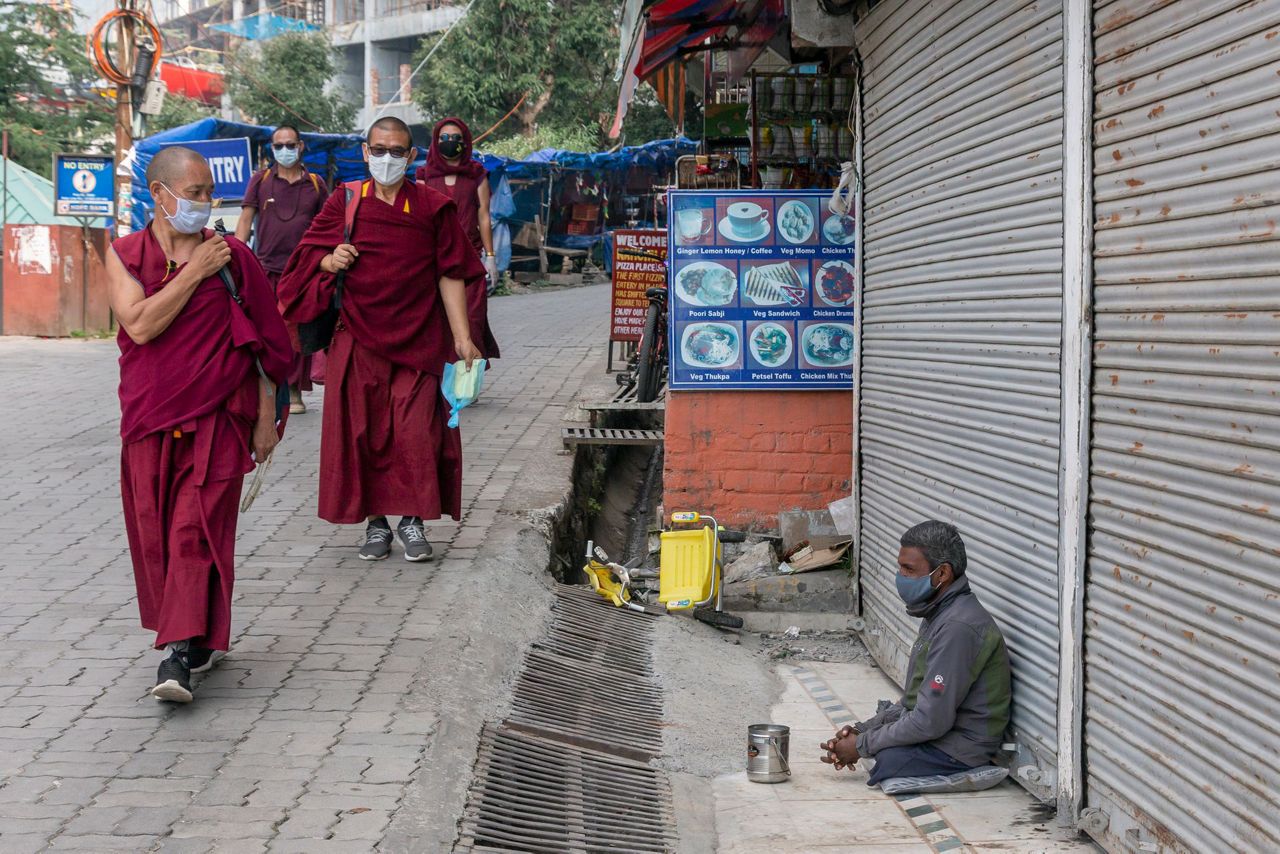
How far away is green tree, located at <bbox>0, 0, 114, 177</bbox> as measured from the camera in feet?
82.2

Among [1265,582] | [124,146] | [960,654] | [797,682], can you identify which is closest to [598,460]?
[797,682]

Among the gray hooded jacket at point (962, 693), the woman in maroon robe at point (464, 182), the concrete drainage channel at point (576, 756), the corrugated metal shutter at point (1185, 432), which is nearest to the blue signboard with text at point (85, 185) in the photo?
the woman in maroon robe at point (464, 182)

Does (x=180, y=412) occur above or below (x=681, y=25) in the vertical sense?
below

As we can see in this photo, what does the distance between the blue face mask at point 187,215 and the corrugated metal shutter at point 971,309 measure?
258cm

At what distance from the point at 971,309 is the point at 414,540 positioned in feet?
9.08

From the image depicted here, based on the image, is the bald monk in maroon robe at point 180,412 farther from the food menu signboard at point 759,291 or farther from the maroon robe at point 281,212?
the maroon robe at point 281,212

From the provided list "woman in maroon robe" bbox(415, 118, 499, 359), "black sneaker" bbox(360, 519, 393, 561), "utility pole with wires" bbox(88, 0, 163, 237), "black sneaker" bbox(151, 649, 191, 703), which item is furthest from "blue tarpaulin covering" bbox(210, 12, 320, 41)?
"black sneaker" bbox(151, 649, 191, 703)

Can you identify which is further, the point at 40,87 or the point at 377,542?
the point at 40,87

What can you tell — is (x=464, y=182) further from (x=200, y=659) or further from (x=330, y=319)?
Result: (x=200, y=659)

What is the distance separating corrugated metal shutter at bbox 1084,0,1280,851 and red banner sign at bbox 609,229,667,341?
8.30 metres

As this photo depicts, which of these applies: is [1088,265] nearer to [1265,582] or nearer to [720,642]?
[1265,582]

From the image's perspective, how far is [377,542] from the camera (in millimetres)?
6328

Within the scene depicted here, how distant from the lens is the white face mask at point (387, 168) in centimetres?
600

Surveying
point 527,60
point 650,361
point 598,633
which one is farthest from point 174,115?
point 598,633
